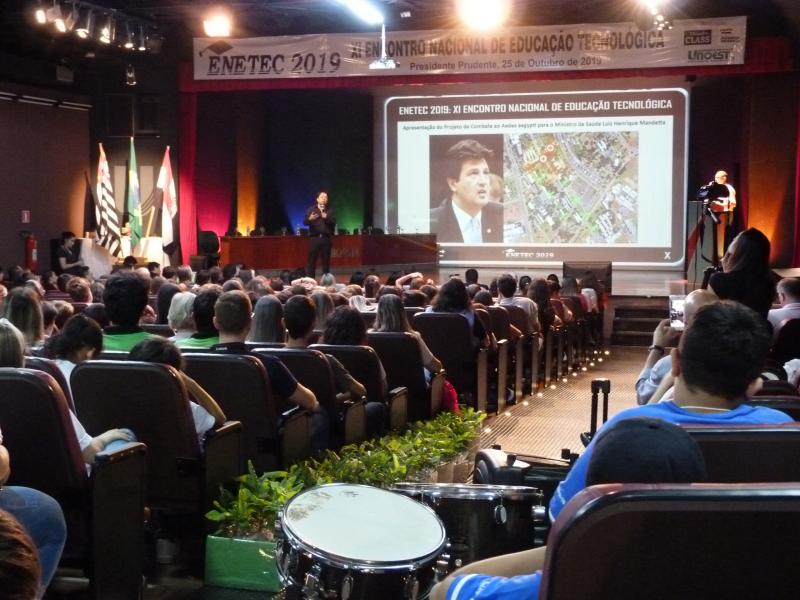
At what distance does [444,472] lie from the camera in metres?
4.24

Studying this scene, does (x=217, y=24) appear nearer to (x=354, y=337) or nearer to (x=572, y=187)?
(x=572, y=187)

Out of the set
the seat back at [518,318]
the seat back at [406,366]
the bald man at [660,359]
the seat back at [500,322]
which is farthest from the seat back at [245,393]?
the seat back at [518,318]

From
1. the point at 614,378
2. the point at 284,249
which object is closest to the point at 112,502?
the point at 614,378

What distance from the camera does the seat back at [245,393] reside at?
376cm

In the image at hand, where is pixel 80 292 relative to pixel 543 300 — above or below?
above

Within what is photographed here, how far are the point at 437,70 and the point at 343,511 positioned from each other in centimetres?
1168

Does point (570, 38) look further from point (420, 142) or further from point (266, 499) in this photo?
point (266, 499)

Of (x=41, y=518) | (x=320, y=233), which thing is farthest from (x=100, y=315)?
(x=320, y=233)

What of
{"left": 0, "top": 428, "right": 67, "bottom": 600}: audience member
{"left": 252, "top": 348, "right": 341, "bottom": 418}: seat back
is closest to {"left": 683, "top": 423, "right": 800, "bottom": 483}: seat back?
{"left": 0, "top": 428, "right": 67, "bottom": 600}: audience member

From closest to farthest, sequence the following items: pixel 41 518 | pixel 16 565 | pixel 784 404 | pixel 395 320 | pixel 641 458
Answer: pixel 16 565, pixel 641 458, pixel 41 518, pixel 784 404, pixel 395 320

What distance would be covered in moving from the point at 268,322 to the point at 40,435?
6.46 ft

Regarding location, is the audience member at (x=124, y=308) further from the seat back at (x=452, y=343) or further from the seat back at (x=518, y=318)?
the seat back at (x=518, y=318)

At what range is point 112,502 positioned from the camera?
2.96 meters

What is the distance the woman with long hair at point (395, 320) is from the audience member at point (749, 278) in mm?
1711
